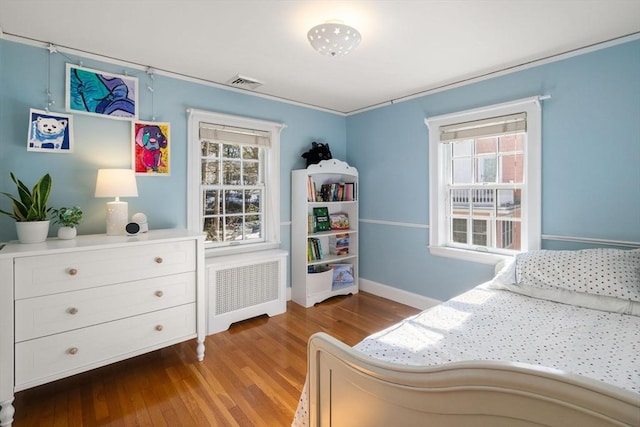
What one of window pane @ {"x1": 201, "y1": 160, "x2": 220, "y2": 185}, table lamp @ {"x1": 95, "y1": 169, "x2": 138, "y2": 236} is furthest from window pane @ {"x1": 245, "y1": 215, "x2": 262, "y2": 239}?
table lamp @ {"x1": 95, "y1": 169, "x2": 138, "y2": 236}

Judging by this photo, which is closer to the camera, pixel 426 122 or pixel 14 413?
pixel 14 413

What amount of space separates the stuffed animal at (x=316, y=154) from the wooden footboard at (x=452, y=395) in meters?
2.80

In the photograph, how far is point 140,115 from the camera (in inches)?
109

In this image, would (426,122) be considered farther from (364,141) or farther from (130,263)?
(130,263)

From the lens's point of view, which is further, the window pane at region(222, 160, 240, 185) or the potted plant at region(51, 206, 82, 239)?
the window pane at region(222, 160, 240, 185)

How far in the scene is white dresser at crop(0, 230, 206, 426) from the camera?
70.0 inches

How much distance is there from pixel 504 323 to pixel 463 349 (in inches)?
18.5

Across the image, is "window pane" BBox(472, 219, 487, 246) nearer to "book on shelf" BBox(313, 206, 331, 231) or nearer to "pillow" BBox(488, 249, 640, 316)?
"pillow" BBox(488, 249, 640, 316)

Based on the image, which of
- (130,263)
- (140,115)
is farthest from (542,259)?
(140,115)

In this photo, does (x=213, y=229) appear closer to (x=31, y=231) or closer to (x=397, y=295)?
(x=31, y=231)

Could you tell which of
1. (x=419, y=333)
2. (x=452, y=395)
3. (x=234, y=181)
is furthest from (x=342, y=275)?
(x=452, y=395)

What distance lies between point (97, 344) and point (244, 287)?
132 centimetres

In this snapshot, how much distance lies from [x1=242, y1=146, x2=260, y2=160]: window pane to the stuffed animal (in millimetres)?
567

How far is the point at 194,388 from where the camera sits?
2.14 m
